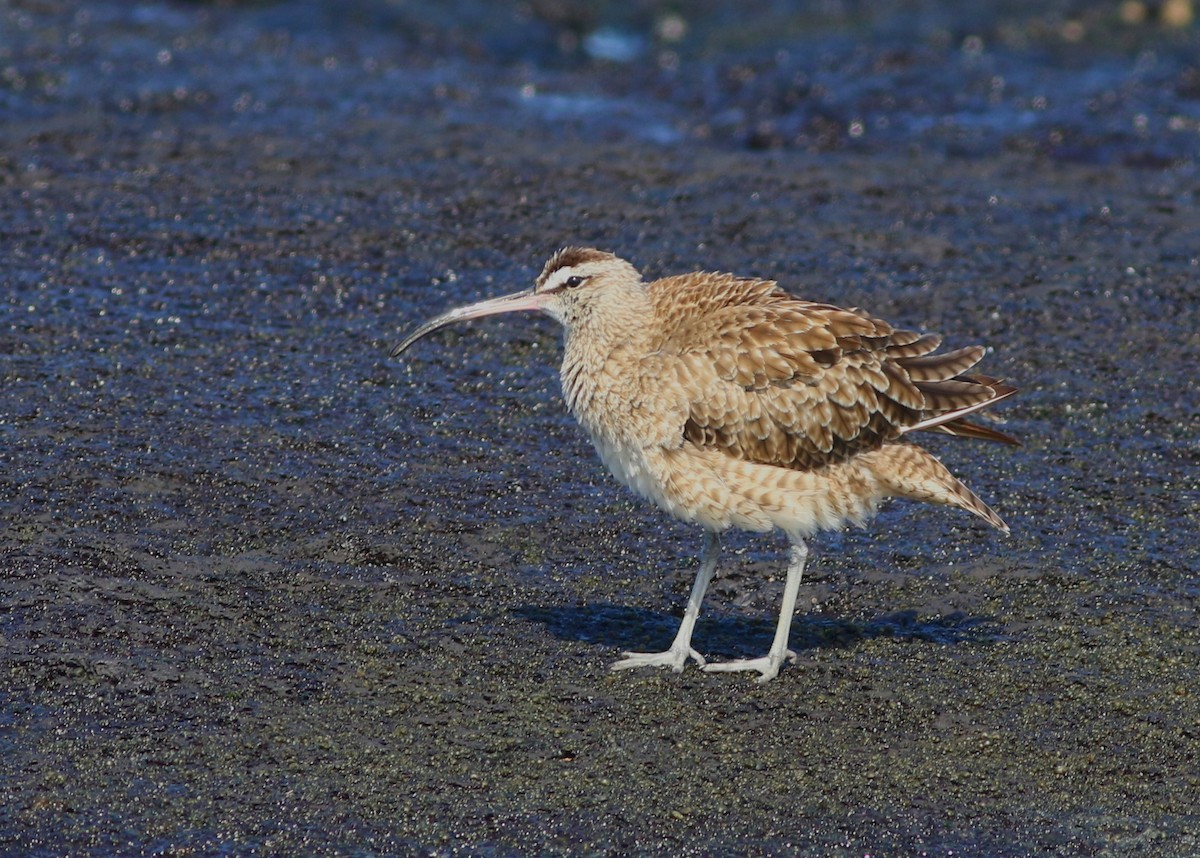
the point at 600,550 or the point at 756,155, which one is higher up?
the point at 756,155

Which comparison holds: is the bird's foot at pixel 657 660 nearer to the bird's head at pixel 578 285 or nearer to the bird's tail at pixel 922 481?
the bird's tail at pixel 922 481

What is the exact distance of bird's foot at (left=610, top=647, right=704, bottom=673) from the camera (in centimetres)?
582

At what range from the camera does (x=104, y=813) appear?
477 cm

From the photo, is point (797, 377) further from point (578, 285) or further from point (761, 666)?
point (761, 666)

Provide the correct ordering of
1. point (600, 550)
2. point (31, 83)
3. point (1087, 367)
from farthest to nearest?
1. point (31, 83)
2. point (1087, 367)
3. point (600, 550)

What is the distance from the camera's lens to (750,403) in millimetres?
6004

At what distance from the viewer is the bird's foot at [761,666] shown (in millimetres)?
5809

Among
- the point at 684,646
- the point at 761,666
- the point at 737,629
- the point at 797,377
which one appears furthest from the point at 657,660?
the point at 797,377

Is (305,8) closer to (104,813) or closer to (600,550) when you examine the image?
(600,550)

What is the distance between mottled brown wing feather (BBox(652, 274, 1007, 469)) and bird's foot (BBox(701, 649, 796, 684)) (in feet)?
2.50

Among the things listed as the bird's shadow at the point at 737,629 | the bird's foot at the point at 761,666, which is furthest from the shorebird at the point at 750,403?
the bird's shadow at the point at 737,629

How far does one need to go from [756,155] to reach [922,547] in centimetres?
602

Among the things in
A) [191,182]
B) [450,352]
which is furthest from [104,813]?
[191,182]

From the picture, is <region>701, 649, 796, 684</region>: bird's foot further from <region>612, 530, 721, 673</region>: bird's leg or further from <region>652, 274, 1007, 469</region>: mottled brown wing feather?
<region>652, 274, 1007, 469</region>: mottled brown wing feather
